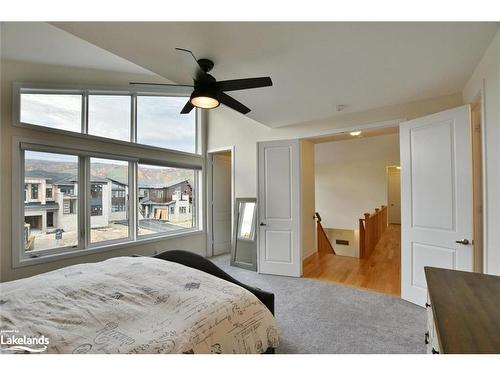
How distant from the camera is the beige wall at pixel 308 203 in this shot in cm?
403

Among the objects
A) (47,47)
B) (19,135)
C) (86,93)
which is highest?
(47,47)

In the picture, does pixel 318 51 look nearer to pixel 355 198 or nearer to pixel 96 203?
pixel 96 203

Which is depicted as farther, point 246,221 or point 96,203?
point 246,221

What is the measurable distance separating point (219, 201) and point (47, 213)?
286 centimetres

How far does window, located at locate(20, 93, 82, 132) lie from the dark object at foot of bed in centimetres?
231

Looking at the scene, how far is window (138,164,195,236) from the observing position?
396 cm

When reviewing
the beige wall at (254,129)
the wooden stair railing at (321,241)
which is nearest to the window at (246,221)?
the beige wall at (254,129)

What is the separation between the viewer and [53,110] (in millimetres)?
2996

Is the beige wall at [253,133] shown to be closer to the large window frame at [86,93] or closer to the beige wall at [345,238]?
the large window frame at [86,93]

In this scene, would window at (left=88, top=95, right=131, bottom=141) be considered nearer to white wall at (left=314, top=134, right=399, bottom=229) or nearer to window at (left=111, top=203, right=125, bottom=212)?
window at (left=111, top=203, right=125, bottom=212)

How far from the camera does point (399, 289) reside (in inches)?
115

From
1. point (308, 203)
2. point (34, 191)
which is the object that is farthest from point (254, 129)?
point (34, 191)

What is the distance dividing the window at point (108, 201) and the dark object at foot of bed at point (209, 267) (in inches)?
65.8

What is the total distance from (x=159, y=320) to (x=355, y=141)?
21.3ft
